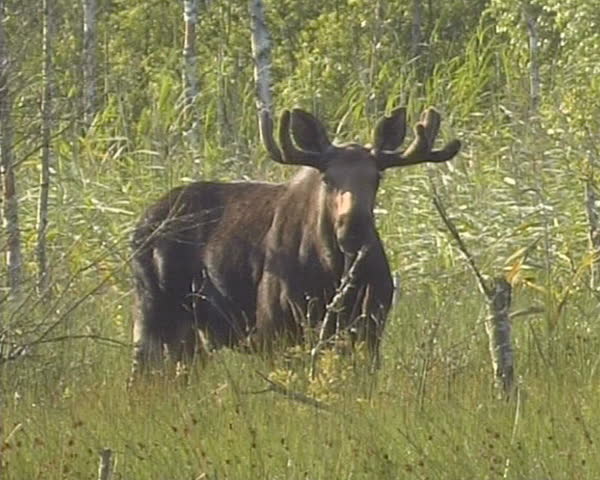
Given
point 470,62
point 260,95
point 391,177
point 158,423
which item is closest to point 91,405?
point 158,423

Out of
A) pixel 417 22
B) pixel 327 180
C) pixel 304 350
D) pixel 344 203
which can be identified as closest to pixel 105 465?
pixel 304 350

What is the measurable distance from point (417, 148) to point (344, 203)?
2.10 ft

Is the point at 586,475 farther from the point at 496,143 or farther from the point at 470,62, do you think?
the point at 470,62

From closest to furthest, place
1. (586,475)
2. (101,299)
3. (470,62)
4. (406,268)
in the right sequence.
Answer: (586,475), (101,299), (406,268), (470,62)

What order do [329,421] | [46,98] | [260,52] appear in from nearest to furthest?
[329,421], [46,98], [260,52]

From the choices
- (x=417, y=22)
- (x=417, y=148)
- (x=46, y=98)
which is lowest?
(x=417, y=22)

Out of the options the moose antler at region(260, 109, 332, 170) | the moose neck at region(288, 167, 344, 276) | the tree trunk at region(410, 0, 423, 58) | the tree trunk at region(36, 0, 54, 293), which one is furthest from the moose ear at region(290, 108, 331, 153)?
the tree trunk at region(410, 0, 423, 58)

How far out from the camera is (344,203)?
10039mm

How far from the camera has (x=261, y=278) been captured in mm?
10617

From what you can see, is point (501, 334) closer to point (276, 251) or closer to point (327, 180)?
point (327, 180)

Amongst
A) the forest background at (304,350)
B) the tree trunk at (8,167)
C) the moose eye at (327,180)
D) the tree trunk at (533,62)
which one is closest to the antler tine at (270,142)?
the moose eye at (327,180)

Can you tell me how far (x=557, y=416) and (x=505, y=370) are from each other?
1.44 ft

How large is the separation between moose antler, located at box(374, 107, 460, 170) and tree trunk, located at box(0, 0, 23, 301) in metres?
1.90

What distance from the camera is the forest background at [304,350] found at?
7.52 metres
